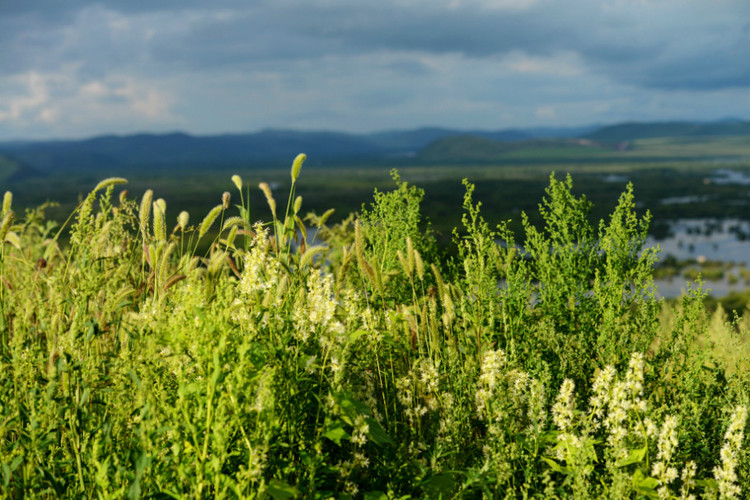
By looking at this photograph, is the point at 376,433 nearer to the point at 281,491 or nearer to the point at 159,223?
the point at 281,491

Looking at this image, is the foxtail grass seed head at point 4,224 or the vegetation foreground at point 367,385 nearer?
the vegetation foreground at point 367,385

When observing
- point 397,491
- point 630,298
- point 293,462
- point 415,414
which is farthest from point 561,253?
point 293,462

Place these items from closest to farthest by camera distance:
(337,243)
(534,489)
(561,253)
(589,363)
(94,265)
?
(534,489) < (94,265) < (589,363) < (561,253) < (337,243)

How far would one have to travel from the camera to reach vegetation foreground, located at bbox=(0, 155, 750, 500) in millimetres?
2262

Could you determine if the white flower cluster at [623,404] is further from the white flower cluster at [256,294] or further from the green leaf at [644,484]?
the white flower cluster at [256,294]

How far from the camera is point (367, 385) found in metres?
3.30

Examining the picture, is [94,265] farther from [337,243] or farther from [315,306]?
[337,243]

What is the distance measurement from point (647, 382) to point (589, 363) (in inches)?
15.8

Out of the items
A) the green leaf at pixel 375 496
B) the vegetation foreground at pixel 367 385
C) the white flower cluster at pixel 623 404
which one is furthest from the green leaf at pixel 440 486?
the white flower cluster at pixel 623 404

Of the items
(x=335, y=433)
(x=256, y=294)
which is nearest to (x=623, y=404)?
(x=335, y=433)

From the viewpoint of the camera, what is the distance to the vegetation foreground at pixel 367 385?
2262 mm

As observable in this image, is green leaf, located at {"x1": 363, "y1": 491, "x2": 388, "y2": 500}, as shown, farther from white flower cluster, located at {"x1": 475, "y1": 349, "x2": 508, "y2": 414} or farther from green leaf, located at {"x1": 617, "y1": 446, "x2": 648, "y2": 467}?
green leaf, located at {"x1": 617, "y1": 446, "x2": 648, "y2": 467}

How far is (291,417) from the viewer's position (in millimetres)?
2436

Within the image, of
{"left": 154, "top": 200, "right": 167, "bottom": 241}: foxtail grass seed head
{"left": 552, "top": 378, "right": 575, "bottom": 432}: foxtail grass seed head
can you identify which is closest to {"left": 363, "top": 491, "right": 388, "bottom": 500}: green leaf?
{"left": 552, "top": 378, "right": 575, "bottom": 432}: foxtail grass seed head
